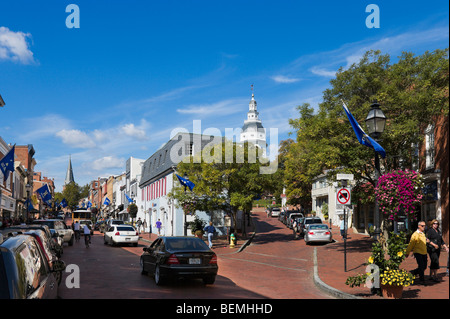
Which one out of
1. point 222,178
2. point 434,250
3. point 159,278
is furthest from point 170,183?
point 434,250

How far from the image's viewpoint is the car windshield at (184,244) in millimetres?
12578

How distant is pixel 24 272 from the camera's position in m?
5.48

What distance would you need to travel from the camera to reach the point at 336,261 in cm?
1870

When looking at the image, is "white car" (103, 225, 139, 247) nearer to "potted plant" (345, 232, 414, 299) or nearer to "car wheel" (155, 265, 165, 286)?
"car wheel" (155, 265, 165, 286)

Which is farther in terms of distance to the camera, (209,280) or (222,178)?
(222,178)

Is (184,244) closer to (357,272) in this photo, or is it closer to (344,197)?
(344,197)

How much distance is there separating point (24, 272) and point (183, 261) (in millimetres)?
6818

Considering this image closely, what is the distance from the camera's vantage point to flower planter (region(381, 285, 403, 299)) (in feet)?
32.1

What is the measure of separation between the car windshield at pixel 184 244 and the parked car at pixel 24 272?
557 cm

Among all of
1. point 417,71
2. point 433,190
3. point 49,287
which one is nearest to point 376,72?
point 417,71

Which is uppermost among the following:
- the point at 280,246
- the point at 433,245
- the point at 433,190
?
the point at 433,190

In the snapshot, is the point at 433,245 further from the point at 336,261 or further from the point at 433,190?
the point at 433,190

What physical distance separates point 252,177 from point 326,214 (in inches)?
760

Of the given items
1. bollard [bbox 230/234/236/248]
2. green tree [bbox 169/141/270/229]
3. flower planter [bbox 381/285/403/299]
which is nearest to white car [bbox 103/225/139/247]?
green tree [bbox 169/141/270/229]
